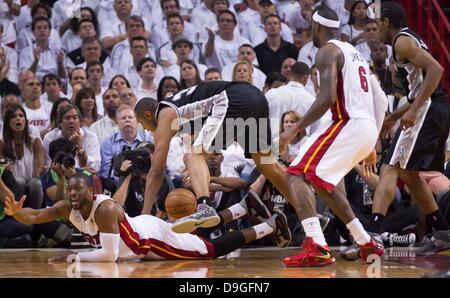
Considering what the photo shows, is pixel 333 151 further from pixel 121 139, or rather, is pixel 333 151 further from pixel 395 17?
pixel 121 139

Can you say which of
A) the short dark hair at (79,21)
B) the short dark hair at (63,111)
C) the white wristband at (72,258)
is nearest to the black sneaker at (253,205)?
the white wristband at (72,258)

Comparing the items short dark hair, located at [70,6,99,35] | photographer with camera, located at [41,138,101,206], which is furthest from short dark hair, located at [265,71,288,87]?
short dark hair, located at [70,6,99,35]

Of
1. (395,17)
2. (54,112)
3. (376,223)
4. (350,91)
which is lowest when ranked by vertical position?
(376,223)

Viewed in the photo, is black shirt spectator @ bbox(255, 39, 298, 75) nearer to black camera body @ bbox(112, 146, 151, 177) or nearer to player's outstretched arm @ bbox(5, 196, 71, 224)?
black camera body @ bbox(112, 146, 151, 177)

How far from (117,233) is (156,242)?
46 centimetres

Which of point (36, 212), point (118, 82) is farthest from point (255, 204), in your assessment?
point (118, 82)

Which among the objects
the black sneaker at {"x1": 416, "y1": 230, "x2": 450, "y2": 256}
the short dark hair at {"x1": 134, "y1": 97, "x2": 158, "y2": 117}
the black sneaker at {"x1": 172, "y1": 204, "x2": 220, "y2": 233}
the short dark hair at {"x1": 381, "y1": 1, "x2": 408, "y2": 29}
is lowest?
the black sneaker at {"x1": 416, "y1": 230, "x2": 450, "y2": 256}

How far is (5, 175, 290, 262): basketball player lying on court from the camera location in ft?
23.2

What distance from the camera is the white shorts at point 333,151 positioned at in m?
6.76

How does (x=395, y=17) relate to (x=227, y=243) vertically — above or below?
above

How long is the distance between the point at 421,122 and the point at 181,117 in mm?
2031

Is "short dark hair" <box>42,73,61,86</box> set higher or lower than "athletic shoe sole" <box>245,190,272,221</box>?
higher

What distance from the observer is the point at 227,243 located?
7625mm
